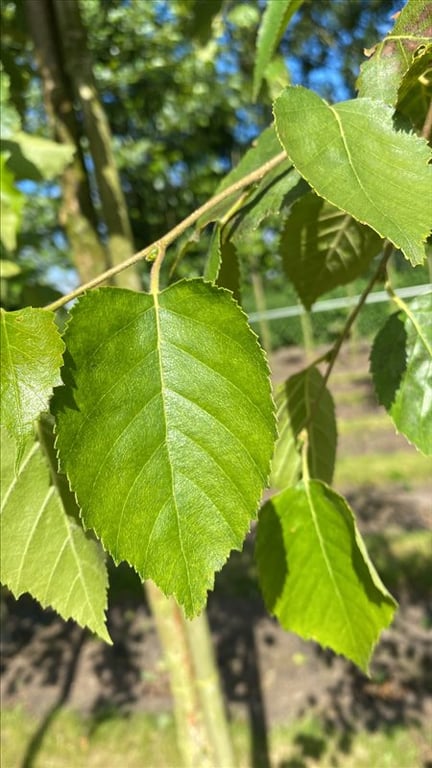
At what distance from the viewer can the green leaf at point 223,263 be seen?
0.52 metres

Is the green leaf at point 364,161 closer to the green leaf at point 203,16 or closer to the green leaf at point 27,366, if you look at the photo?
the green leaf at point 27,366

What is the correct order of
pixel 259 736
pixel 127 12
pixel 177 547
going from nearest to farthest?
pixel 177 547
pixel 127 12
pixel 259 736

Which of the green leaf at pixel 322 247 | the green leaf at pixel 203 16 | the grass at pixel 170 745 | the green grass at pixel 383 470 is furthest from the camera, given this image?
the green grass at pixel 383 470

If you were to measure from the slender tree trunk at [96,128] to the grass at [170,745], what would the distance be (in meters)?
1.99

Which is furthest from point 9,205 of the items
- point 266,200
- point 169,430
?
point 169,430

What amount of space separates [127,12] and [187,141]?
954 mm

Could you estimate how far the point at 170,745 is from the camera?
2.78 m

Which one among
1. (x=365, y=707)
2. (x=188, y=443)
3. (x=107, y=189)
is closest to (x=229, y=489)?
(x=188, y=443)

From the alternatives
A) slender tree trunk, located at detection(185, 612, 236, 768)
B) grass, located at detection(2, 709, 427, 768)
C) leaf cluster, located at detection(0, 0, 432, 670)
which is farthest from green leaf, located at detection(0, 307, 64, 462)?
grass, located at detection(2, 709, 427, 768)

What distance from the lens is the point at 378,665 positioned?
10.7 ft

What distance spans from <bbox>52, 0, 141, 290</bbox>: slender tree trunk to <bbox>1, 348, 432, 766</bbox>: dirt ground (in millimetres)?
1989

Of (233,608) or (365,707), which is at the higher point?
(233,608)

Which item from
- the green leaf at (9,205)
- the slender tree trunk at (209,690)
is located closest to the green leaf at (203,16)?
the green leaf at (9,205)

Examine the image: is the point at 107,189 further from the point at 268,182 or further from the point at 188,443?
the point at 188,443
